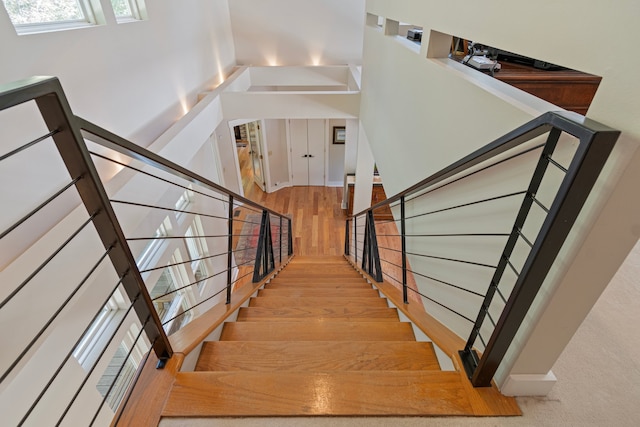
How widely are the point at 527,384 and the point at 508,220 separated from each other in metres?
0.53

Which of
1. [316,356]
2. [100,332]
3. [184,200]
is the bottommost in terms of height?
[184,200]

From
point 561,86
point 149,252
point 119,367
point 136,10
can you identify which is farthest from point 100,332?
point 561,86

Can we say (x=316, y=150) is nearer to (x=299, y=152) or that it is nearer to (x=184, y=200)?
(x=299, y=152)

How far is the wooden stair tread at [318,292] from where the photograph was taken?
2.47 metres

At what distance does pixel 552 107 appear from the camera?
38.4 inches

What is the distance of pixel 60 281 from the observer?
5.50 ft

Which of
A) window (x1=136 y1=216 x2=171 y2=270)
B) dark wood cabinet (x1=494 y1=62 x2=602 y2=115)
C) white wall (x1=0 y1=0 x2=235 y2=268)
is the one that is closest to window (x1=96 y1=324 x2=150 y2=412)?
window (x1=136 y1=216 x2=171 y2=270)

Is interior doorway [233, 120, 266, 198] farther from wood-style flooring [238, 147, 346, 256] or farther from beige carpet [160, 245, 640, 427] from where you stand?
beige carpet [160, 245, 640, 427]

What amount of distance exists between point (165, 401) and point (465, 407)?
97cm

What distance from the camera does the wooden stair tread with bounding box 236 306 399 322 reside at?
2.02 meters

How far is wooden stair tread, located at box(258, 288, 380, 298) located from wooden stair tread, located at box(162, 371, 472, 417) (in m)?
1.32

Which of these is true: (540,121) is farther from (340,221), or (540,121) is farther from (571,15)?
(340,221)

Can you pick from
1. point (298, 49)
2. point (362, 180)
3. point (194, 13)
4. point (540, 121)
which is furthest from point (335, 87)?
point (540, 121)

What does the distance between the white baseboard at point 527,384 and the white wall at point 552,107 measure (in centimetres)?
2
